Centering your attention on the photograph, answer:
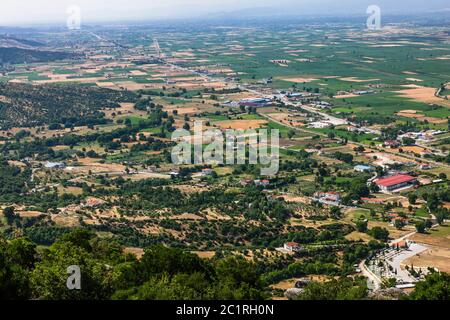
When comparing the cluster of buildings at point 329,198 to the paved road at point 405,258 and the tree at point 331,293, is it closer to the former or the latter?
the paved road at point 405,258

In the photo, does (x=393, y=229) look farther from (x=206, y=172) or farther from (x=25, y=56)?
(x=25, y=56)

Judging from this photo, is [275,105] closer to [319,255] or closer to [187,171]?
[187,171]

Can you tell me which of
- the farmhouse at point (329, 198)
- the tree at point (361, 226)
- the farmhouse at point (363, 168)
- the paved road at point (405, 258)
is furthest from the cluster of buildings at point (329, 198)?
the paved road at point (405, 258)

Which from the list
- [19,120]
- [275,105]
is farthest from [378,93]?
[19,120]

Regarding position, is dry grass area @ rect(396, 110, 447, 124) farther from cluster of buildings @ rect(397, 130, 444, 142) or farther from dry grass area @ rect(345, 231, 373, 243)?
dry grass area @ rect(345, 231, 373, 243)

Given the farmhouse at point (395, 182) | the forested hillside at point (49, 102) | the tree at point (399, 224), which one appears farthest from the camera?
the forested hillside at point (49, 102)

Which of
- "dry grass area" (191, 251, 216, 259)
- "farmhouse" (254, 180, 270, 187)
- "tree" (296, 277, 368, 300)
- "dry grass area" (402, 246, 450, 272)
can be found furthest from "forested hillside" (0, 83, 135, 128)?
"tree" (296, 277, 368, 300)

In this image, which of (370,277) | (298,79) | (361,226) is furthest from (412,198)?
(298,79)

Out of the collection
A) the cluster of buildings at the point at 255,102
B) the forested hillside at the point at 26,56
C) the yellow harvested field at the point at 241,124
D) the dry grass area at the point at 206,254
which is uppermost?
the forested hillside at the point at 26,56
